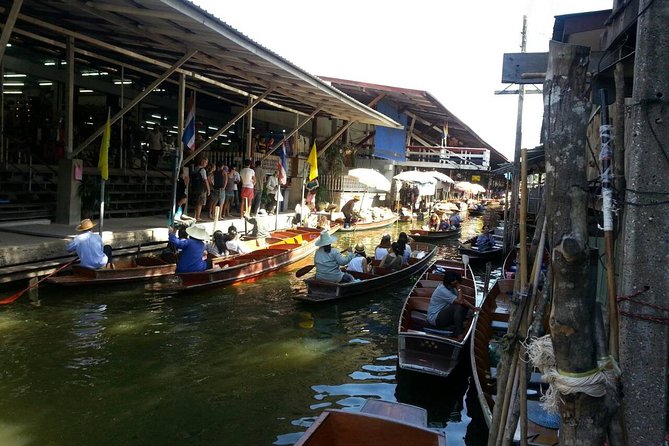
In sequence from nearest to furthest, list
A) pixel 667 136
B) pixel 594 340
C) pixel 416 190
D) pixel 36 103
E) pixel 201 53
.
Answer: pixel 594 340 → pixel 667 136 → pixel 201 53 → pixel 36 103 → pixel 416 190

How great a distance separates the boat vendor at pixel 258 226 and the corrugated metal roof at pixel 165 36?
4.02m

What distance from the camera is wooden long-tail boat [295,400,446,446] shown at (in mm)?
4012

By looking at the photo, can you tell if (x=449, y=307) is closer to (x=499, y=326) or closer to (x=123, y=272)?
(x=499, y=326)

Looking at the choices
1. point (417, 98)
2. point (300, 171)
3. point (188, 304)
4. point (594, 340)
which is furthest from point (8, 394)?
point (417, 98)

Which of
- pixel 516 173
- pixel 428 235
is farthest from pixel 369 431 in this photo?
pixel 428 235

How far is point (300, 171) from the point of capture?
71.7 feet

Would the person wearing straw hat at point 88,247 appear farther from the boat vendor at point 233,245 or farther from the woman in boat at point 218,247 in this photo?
the boat vendor at point 233,245

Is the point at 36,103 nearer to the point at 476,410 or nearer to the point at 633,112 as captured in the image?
the point at 476,410

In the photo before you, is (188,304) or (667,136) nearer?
(667,136)

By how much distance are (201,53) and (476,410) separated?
9.69 metres

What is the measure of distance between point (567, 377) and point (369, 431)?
2.20 meters

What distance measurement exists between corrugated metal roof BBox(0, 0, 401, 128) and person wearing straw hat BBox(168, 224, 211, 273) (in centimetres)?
372

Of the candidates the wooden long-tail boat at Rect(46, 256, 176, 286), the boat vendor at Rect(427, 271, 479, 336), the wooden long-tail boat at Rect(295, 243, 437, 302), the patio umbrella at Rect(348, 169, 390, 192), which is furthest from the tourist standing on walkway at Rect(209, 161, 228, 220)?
the boat vendor at Rect(427, 271, 479, 336)

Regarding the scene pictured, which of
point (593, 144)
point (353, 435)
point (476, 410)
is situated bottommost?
point (476, 410)
